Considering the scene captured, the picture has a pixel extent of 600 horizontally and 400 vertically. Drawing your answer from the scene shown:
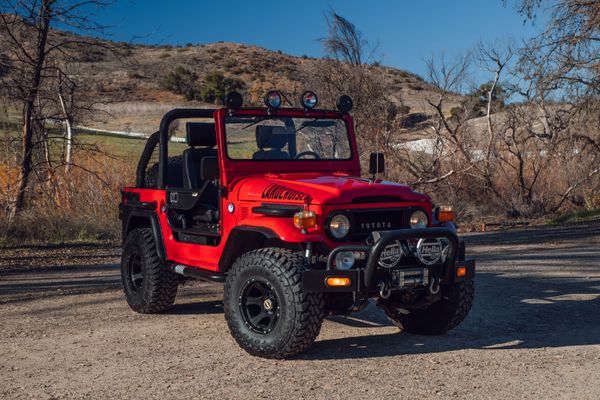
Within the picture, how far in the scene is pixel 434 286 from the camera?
6008mm

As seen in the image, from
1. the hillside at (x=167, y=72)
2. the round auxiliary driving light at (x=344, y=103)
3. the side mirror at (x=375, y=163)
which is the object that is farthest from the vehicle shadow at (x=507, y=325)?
the hillside at (x=167, y=72)

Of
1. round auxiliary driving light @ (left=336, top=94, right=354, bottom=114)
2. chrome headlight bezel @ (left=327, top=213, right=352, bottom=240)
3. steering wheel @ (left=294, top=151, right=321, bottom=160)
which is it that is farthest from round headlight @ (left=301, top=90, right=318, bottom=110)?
chrome headlight bezel @ (left=327, top=213, right=352, bottom=240)

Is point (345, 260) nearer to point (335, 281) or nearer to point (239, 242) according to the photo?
point (335, 281)

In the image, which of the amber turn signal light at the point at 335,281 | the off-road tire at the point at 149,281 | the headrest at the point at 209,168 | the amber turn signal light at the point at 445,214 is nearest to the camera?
the amber turn signal light at the point at 335,281

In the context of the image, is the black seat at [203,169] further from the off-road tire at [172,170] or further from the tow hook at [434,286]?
the tow hook at [434,286]

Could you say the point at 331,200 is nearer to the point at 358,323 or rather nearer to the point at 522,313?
the point at 358,323

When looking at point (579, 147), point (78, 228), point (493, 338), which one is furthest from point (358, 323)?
point (579, 147)

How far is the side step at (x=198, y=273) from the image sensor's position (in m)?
6.61

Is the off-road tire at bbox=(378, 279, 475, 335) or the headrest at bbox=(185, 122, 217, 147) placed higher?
the headrest at bbox=(185, 122, 217, 147)

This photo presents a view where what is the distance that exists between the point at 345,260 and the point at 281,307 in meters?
0.57

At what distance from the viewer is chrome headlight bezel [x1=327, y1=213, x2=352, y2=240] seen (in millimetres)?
5863

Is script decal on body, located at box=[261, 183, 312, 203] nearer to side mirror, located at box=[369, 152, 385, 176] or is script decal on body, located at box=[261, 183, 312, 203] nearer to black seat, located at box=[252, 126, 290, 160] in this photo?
black seat, located at box=[252, 126, 290, 160]

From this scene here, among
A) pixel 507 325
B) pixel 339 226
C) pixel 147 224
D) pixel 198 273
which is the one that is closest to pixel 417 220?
pixel 339 226

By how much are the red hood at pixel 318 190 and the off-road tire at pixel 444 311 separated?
31.2 inches
